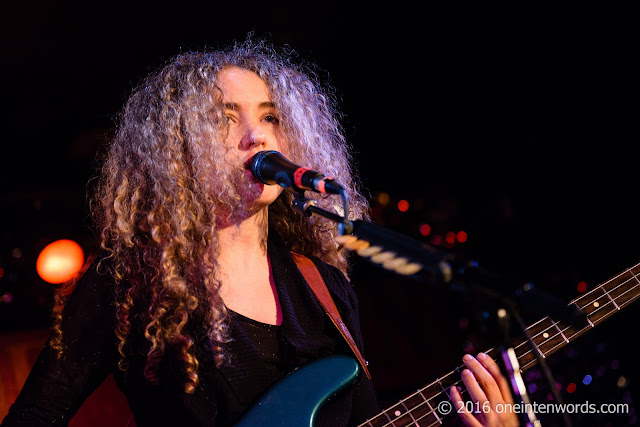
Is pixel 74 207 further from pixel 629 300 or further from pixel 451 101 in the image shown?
pixel 629 300

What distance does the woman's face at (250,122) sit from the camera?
6.00ft

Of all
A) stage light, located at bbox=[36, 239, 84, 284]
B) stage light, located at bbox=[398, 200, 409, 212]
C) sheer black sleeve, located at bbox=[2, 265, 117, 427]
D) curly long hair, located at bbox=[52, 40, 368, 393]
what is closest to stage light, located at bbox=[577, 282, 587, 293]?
stage light, located at bbox=[398, 200, 409, 212]

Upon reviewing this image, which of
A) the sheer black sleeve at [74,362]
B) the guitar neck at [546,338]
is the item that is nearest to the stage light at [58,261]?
the sheer black sleeve at [74,362]

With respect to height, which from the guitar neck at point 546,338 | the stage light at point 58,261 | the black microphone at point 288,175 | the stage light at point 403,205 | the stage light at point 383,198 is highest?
the stage light at point 58,261

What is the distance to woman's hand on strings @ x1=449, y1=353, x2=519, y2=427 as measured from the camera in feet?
5.89

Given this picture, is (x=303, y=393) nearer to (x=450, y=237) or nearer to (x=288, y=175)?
(x=288, y=175)

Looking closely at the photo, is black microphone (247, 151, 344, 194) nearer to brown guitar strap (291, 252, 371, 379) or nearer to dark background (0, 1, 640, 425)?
brown guitar strap (291, 252, 371, 379)

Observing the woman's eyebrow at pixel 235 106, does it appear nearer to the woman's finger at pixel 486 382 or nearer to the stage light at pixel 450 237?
the woman's finger at pixel 486 382

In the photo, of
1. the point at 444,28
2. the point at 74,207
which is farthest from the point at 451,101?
the point at 74,207

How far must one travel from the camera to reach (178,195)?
6.23 ft

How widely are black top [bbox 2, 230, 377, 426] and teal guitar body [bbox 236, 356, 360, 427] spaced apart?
0.17 ft

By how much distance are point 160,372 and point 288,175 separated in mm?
744

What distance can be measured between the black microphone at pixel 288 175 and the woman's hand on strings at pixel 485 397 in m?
0.91

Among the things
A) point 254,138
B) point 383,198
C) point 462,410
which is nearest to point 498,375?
point 462,410
